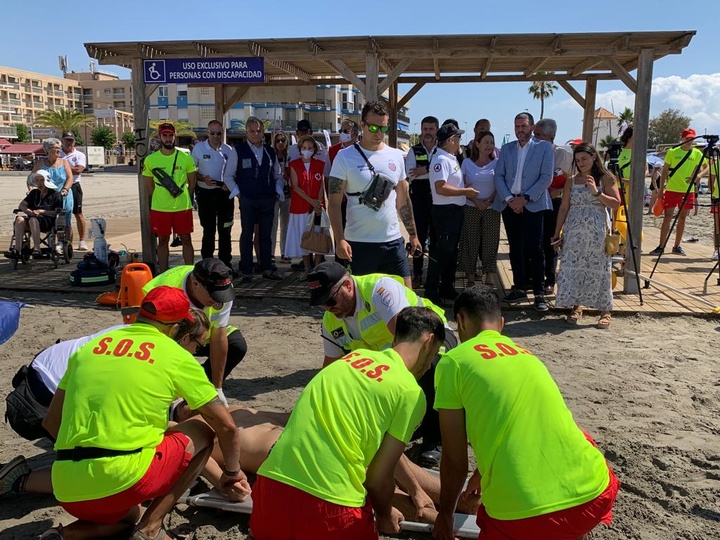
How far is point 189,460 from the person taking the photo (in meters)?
2.91

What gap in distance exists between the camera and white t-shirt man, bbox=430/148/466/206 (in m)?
6.71

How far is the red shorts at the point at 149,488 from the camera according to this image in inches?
103

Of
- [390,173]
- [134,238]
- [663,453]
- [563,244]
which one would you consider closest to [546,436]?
[663,453]

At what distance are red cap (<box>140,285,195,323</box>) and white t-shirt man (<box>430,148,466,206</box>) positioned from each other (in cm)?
430

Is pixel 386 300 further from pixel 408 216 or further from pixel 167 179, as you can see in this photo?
pixel 167 179

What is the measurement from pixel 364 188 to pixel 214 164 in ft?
12.6

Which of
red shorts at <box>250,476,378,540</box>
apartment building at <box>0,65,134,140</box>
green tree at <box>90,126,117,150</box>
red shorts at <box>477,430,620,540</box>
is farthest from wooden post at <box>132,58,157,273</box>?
apartment building at <box>0,65,134,140</box>

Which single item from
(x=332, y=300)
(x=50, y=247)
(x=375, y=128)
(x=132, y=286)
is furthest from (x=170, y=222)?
(x=332, y=300)

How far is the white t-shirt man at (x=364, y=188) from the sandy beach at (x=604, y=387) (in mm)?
1259

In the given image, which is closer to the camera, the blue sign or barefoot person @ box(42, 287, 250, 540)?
barefoot person @ box(42, 287, 250, 540)

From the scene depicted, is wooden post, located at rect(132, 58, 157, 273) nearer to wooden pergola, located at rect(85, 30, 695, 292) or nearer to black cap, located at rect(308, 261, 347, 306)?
wooden pergola, located at rect(85, 30, 695, 292)

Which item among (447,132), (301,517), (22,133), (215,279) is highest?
(22,133)

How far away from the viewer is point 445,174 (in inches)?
264

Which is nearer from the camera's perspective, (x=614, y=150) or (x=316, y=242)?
(x=316, y=242)
